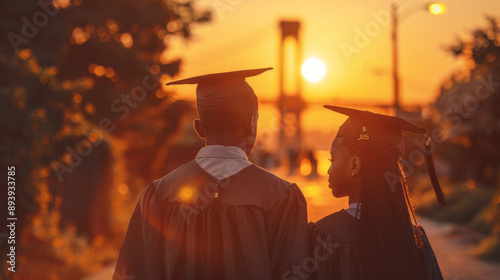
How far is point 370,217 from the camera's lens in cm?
374

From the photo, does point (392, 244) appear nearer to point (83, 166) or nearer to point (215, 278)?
point (215, 278)

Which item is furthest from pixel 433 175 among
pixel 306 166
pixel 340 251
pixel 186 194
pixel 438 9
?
pixel 306 166

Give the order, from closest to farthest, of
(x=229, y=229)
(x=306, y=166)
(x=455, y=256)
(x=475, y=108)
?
(x=229, y=229) < (x=455, y=256) < (x=475, y=108) < (x=306, y=166)

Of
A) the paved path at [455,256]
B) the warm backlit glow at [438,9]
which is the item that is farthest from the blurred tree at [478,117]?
the warm backlit glow at [438,9]

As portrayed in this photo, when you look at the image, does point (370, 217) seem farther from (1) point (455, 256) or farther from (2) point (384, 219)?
(1) point (455, 256)

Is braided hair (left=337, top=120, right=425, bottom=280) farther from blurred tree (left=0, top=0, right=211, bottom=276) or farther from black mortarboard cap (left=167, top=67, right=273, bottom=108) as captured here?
blurred tree (left=0, top=0, right=211, bottom=276)

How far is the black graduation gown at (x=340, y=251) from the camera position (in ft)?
12.1

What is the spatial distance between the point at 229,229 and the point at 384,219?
2.78ft

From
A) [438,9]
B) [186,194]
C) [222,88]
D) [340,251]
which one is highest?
[438,9]

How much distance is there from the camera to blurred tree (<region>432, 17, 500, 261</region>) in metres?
12.4

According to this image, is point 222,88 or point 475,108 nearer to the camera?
point 222,88

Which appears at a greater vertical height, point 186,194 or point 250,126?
point 250,126

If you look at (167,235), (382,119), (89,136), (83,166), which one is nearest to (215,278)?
Answer: (167,235)

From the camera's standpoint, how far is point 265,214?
A: 3.57 meters
